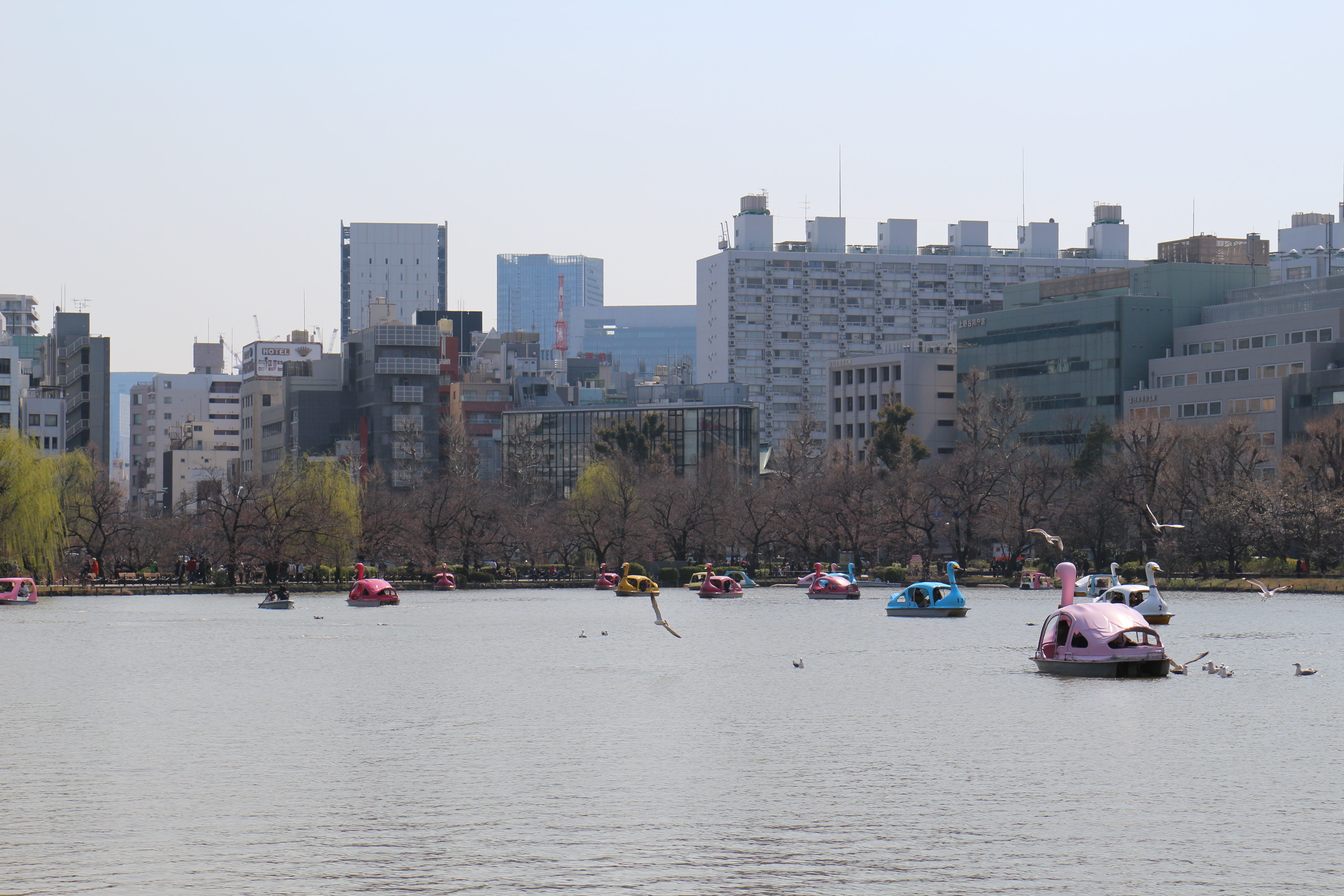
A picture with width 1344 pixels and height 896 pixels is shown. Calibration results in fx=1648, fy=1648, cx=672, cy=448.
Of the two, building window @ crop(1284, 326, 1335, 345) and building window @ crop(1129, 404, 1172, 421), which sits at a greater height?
building window @ crop(1284, 326, 1335, 345)

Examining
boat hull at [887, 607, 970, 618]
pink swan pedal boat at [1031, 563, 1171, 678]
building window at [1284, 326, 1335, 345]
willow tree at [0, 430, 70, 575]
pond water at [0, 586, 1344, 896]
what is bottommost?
pond water at [0, 586, 1344, 896]

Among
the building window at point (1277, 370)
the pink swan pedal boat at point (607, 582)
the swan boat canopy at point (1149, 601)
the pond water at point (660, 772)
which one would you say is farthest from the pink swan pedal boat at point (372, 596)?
the building window at point (1277, 370)

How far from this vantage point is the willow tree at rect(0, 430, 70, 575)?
108938mm

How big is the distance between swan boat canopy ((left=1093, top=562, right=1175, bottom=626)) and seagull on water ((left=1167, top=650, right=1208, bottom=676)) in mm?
14395

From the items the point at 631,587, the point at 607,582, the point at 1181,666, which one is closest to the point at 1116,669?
the point at 1181,666

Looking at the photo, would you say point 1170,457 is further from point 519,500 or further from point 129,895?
point 129,895

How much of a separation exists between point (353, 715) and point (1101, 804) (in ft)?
76.3

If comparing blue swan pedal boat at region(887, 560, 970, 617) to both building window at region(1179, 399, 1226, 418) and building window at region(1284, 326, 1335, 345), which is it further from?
building window at region(1284, 326, 1335, 345)

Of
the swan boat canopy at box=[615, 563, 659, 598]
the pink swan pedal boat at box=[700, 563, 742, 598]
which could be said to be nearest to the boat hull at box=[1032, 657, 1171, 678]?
the pink swan pedal boat at box=[700, 563, 742, 598]

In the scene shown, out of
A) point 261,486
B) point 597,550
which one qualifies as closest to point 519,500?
point 597,550

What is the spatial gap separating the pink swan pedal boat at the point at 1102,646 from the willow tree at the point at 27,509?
245 feet

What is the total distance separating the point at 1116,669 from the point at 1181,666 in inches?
137

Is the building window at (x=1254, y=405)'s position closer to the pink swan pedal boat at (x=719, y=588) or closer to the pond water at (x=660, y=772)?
the pink swan pedal boat at (x=719, y=588)

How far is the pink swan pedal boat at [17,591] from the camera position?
108875 millimetres
